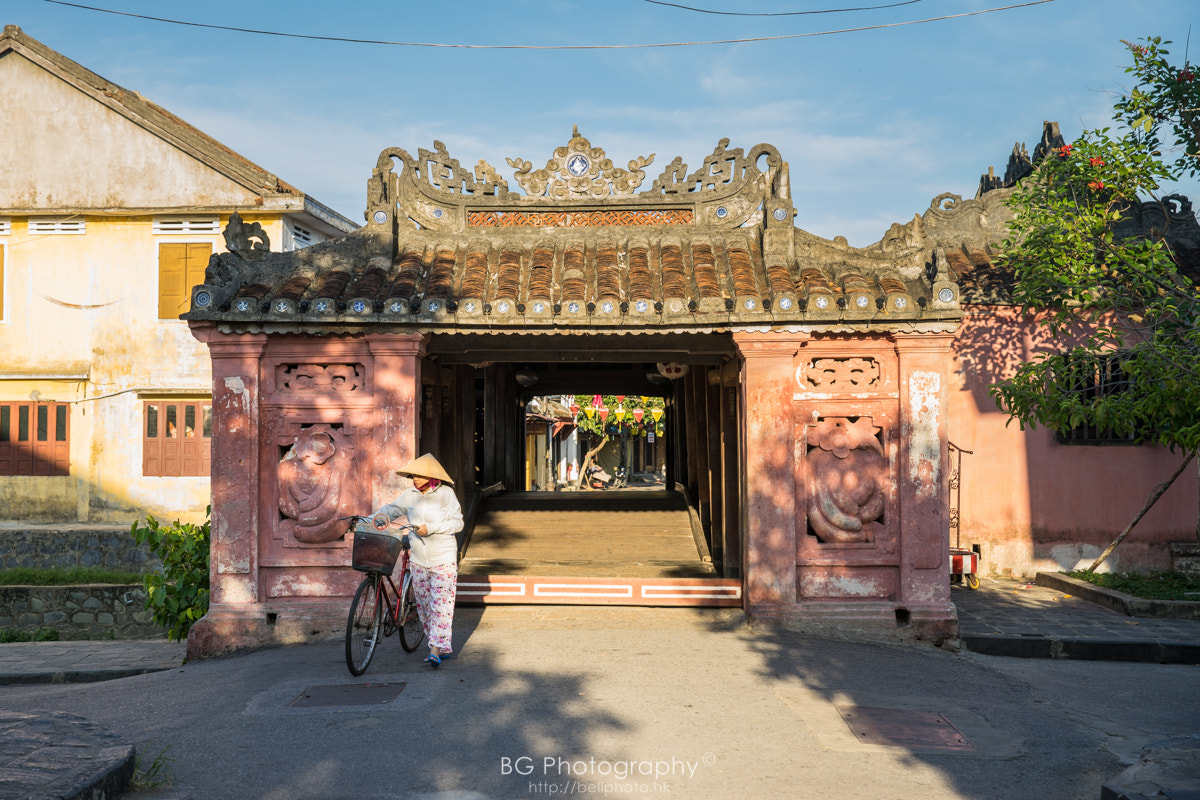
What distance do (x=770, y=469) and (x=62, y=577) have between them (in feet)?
42.3

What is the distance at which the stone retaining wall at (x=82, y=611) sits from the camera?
49.9ft

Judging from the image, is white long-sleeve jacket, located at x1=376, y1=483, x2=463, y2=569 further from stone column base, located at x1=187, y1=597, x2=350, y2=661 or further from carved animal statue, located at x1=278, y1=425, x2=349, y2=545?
stone column base, located at x1=187, y1=597, x2=350, y2=661

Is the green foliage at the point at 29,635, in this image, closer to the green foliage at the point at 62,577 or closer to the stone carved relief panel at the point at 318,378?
the green foliage at the point at 62,577

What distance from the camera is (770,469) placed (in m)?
8.59

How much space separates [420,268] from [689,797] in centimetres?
589

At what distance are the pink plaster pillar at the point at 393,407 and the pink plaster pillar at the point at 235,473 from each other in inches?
41.0

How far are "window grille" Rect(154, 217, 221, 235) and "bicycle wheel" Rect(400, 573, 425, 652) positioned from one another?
11792 mm

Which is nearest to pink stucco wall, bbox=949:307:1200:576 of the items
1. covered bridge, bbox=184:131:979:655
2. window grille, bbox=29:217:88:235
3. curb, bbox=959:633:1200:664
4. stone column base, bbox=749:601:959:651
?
curb, bbox=959:633:1200:664

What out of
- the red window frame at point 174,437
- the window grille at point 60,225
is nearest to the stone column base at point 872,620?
the red window frame at point 174,437

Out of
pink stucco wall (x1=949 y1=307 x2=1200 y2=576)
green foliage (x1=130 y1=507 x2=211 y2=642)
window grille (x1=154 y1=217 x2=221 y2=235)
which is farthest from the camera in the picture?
window grille (x1=154 y1=217 x2=221 y2=235)

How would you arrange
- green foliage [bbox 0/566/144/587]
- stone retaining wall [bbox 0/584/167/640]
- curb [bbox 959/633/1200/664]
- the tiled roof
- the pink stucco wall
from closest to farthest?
1. the tiled roof
2. curb [bbox 959/633/1200/664]
3. the pink stucco wall
4. stone retaining wall [bbox 0/584/167/640]
5. green foliage [bbox 0/566/144/587]

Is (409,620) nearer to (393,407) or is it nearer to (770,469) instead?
(393,407)

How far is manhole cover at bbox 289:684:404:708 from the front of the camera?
6422 mm

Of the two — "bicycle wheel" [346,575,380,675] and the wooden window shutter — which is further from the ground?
the wooden window shutter
